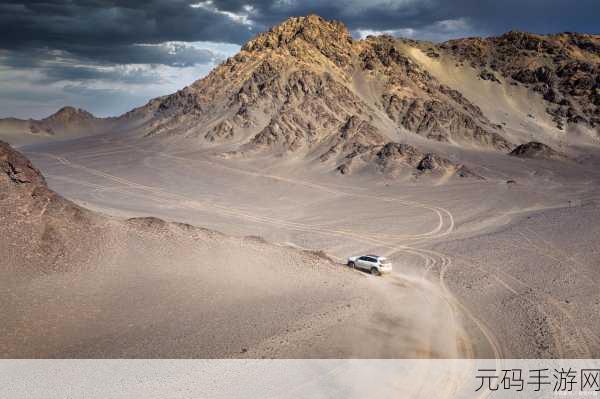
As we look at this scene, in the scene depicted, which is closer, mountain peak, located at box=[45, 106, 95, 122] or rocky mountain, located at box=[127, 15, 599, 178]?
rocky mountain, located at box=[127, 15, 599, 178]

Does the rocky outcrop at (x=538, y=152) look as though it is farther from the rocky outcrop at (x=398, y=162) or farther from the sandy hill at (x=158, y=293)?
the sandy hill at (x=158, y=293)

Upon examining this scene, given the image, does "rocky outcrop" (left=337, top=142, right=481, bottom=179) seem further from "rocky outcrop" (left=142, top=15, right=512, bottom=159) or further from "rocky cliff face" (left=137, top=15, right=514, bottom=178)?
"rocky outcrop" (left=142, top=15, right=512, bottom=159)

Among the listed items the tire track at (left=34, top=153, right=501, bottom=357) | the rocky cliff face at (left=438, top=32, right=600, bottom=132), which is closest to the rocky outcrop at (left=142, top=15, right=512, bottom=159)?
the tire track at (left=34, top=153, right=501, bottom=357)

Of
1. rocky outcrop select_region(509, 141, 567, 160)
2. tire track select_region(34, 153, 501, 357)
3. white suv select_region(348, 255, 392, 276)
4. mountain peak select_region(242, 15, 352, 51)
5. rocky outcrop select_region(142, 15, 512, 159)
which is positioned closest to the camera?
tire track select_region(34, 153, 501, 357)

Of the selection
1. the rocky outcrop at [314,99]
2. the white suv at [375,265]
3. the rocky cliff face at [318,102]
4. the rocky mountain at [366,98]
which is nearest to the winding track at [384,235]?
the white suv at [375,265]

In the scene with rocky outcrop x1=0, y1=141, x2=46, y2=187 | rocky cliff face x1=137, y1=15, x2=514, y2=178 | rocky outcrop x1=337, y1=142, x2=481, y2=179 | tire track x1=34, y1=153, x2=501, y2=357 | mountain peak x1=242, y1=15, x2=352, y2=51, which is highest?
mountain peak x1=242, y1=15, x2=352, y2=51

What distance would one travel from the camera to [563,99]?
133750mm

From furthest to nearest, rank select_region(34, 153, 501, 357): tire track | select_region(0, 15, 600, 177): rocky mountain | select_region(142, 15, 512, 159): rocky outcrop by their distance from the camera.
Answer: select_region(142, 15, 512, 159): rocky outcrop → select_region(0, 15, 600, 177): rocky mountain → select_region(34, 153, 501, 357): tire track

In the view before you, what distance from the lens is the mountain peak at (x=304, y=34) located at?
121250 millimetres

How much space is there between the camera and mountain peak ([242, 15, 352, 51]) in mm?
121250

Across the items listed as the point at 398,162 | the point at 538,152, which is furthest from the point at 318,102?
the point at 538,152

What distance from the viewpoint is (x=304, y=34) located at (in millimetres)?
120312

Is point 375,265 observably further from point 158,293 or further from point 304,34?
point 304,34

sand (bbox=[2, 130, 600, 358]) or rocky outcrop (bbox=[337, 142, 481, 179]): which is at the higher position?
rocky outcrop (bbox=[337, 142, 481, 179])
